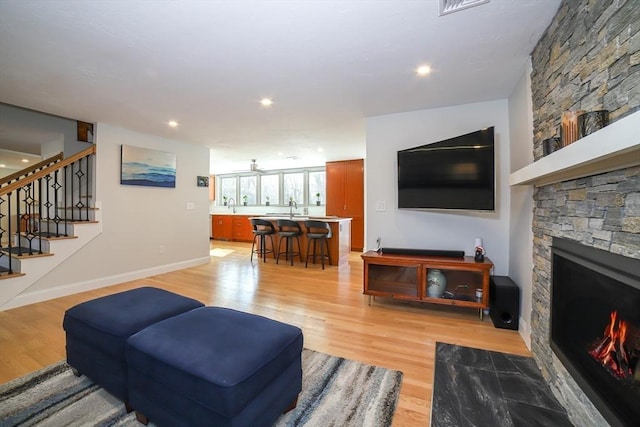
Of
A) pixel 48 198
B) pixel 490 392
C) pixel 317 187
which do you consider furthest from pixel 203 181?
pixel 490 392

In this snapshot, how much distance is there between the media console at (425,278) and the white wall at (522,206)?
0.90ft

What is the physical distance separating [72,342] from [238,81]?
2.37 metres

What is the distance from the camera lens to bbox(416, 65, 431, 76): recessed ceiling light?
2.35 metres

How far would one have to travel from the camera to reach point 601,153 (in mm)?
1025

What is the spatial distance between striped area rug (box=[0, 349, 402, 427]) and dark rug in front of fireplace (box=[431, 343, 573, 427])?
0.30m

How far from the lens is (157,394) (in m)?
1.33

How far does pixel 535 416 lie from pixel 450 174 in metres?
2.10

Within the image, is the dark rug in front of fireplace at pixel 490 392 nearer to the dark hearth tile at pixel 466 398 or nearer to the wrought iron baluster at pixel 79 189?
the dark hearth tile at pixel 466 398

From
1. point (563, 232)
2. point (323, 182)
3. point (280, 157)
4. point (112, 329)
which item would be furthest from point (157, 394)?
point (323, 182)

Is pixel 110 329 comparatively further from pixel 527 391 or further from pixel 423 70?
pixel 423 70

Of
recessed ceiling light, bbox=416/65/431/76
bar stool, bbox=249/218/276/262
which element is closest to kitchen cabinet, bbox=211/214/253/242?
bar stool, bbox=249/218/276/262

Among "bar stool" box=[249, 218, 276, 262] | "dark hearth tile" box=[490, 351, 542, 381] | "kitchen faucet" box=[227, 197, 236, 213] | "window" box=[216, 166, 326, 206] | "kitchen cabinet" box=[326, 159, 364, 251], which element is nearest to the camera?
"dark hearth tile" box=[490, 351, 542, 381]

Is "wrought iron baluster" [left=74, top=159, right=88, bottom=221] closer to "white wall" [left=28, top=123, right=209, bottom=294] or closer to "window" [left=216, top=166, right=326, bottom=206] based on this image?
"white wall" [left=28, top=123, right=209, bottom=294]

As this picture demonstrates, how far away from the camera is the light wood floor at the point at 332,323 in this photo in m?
2.00
